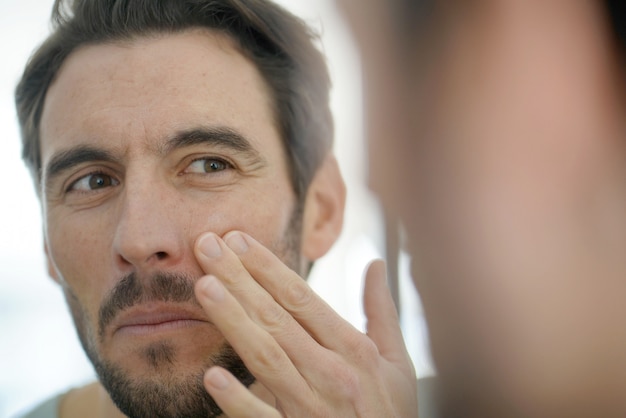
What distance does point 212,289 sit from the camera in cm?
52

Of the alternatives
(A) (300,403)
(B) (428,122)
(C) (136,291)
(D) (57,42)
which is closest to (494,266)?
(B) (428,122)

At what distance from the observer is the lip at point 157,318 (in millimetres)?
647

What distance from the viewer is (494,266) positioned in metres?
0.73

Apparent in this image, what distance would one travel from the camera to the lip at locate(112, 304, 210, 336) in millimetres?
647

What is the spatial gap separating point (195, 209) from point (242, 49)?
261mm

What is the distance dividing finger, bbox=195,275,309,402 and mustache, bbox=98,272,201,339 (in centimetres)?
11

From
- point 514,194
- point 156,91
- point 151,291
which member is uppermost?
point 156,91

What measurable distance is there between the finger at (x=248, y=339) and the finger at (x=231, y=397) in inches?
1.6

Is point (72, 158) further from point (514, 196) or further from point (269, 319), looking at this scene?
point (514, 196)

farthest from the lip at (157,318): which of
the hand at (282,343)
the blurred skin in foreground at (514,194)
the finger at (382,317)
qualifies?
the blurred skin in foreground at (514,194)

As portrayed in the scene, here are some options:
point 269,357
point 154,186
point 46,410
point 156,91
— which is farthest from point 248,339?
point 46,410

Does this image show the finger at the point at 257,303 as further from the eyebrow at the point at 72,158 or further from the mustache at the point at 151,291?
the eyebrow at the point at 72,158

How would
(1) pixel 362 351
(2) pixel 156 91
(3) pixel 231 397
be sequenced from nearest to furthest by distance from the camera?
(3) pixel 231 397
(1) pixel 362 351
(2) pixel 156 91

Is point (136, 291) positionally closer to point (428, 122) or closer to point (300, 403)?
point (300, 403)
